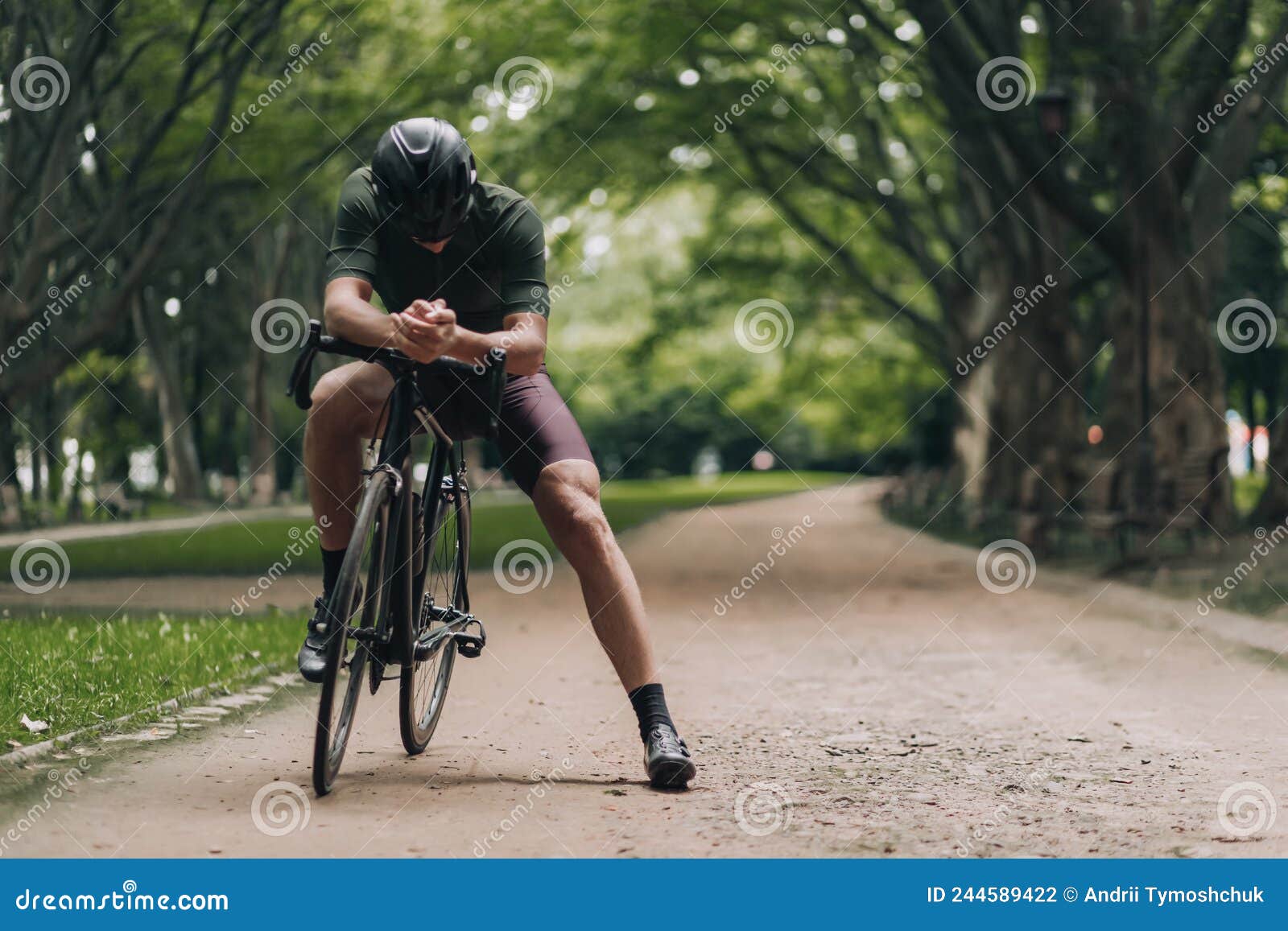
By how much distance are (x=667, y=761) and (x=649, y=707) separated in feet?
0.70

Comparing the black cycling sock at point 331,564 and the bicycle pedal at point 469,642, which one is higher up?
the black cycling sock at point 331,564

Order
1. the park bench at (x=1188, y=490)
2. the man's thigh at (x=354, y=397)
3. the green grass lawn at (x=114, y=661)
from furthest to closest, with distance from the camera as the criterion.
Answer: the park bench at (x=1188, y=490), the green grass lawn at (x=114, y=661), the man's thigh at (x=354, y=397)

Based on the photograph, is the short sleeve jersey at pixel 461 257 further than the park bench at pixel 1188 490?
No

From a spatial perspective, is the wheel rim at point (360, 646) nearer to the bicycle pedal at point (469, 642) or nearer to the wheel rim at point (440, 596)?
the wheel rim at point (440, 596)

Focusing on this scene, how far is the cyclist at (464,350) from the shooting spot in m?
4.55

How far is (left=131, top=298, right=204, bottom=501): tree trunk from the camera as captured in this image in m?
28.9

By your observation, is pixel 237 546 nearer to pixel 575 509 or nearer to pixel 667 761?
pixel 575 509

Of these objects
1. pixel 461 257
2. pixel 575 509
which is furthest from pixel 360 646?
pixel 461 257

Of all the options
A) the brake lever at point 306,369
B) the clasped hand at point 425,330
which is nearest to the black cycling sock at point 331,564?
the brake lever at point 306,369

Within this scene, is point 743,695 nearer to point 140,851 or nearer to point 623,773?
point 623,773

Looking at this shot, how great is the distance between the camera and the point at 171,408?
29.9 metres

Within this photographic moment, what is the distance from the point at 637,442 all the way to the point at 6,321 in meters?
52.6

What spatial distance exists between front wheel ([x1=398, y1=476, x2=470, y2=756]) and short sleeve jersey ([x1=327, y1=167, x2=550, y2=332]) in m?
0.71

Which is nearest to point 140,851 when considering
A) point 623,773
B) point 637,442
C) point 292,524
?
point 623,773
